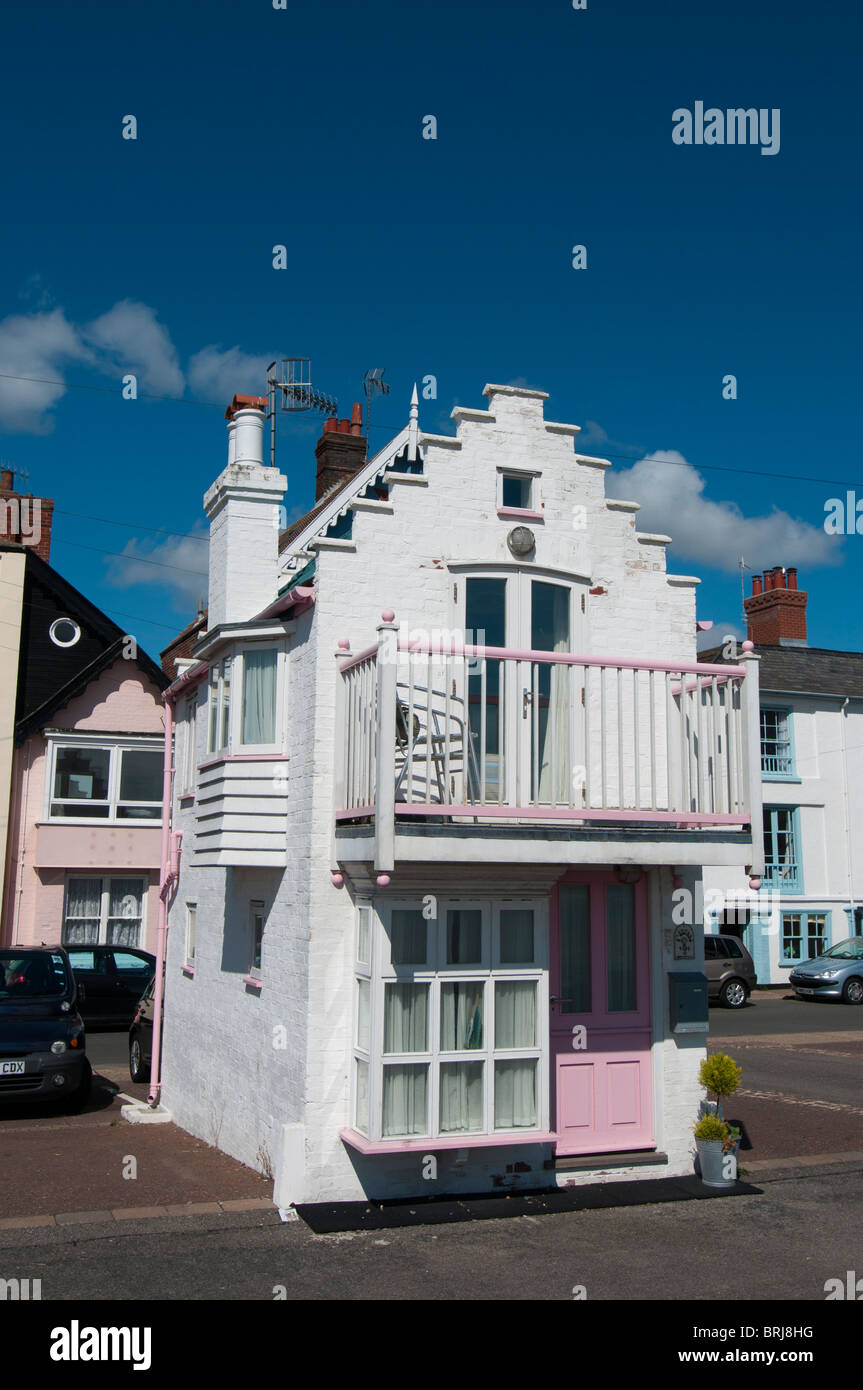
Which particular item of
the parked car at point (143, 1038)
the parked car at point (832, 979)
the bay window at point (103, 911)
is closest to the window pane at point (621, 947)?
the parked car at point (143, 1038)

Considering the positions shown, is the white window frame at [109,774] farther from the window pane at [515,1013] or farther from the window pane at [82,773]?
A: the window pane at [515,1013]

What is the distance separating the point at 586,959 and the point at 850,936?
23.7 m

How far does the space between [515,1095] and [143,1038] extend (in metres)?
8.16

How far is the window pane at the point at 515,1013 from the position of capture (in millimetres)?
8609

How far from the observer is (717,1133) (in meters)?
9.02

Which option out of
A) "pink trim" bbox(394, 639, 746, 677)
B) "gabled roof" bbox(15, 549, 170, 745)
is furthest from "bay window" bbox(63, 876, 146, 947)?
"pink trim" bbox(394, 639, 746, 677)

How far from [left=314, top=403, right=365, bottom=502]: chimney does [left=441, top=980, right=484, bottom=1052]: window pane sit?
15474 mm

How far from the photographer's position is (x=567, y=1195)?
28.8 feet

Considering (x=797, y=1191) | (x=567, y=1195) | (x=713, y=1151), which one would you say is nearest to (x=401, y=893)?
(x=567, y=1195)

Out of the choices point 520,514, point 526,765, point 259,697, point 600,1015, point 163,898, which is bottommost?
point 600,1015

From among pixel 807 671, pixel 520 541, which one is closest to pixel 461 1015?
pixel 520 541

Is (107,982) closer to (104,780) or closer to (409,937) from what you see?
(104,780)
